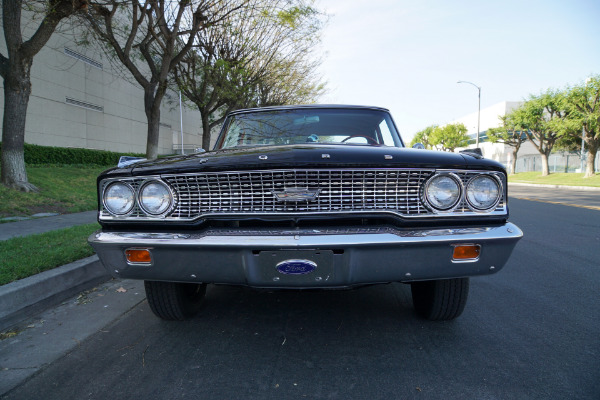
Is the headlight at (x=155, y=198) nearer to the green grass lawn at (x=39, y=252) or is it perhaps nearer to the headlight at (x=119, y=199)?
the headlight at (x=119, y=199)

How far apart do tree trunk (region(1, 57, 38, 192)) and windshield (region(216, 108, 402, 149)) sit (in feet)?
24.8

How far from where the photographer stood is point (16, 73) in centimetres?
819

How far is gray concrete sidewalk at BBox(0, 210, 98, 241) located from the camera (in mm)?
5273

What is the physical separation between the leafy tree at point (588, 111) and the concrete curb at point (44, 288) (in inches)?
1253

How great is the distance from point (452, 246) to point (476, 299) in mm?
1555

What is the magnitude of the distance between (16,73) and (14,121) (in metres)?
1.06

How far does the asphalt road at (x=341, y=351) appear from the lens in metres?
1.80

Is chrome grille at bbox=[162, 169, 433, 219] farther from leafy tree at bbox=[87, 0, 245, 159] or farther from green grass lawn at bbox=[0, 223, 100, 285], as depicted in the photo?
leafy tree at bbox=[87, 0, 245, 159]

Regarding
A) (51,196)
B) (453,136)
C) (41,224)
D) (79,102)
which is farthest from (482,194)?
(453,136)

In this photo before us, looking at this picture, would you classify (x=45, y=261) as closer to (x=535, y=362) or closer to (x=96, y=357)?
(x=96, y=357)

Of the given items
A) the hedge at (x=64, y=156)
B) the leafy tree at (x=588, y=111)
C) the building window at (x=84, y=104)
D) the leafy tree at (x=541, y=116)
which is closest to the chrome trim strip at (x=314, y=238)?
the hedge at (x=64, y=156)

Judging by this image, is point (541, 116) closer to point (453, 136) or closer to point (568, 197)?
point (568, 197)

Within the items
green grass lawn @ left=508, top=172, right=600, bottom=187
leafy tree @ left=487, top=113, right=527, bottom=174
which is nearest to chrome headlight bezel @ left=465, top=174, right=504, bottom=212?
green grass lawn @ left=508, top=172, right=600, bottom=187

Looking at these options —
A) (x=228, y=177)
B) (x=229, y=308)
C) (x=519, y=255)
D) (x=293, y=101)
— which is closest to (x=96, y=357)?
(x=229, y=308)
